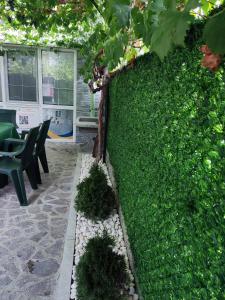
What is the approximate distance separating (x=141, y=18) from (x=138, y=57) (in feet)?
3.16

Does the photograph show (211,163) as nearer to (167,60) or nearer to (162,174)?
(162,174)

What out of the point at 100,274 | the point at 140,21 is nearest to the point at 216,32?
the point at 140,21

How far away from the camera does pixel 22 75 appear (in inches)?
253

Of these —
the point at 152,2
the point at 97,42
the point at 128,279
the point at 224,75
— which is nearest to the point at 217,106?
the point at 224,75

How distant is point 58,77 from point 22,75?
37.4 inches

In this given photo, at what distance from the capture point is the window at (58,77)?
252 inches

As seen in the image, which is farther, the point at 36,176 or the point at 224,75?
the point at 36,176

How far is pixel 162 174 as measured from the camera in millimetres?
1303

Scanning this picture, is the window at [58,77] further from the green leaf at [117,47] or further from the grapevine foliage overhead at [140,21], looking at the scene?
the green leaf at [117,47]

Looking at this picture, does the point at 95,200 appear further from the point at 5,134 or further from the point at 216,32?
the point at 216,32

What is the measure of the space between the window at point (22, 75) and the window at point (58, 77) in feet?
0.93

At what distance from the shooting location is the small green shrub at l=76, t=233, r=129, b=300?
1.56m

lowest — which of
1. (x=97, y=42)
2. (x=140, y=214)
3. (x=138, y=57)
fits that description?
(x=140, y=214)

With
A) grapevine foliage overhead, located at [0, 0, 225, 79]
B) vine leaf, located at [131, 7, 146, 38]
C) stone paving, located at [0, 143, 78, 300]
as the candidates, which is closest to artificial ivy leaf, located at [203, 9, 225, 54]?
grapevine foliage overhead, located at [0, 0, 225, 79]
